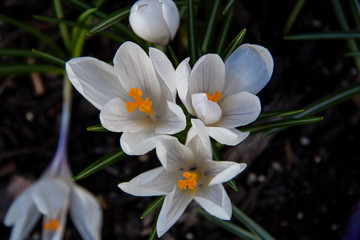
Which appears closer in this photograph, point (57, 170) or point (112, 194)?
point (57, 170)

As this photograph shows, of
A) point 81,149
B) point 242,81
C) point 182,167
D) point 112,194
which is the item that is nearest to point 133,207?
point 112,194

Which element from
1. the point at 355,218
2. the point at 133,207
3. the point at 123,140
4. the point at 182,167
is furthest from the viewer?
the point at 133,207

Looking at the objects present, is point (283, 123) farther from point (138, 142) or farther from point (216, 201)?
point (138, 142)

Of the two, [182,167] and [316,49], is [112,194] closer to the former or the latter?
[182,167]

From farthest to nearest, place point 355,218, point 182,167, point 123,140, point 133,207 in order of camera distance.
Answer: point 133,207, point 355,218, point 182,167, point 123,140

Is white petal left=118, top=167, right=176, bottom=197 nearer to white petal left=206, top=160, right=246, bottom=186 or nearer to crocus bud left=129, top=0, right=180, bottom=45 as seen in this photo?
white petal left=206, top=160, right=246, bottom=186

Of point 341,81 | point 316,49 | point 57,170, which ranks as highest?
point 316,49
